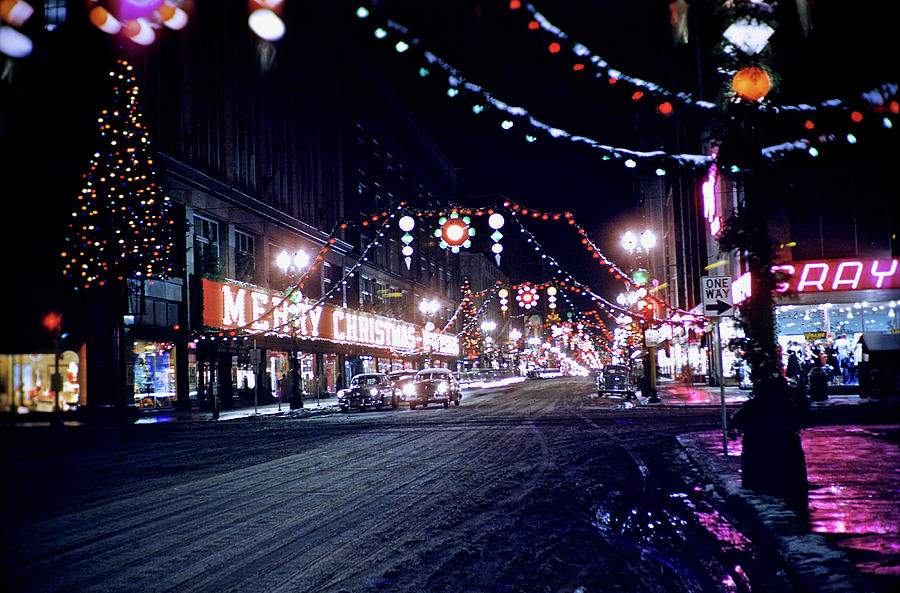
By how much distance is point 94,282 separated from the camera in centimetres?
2525

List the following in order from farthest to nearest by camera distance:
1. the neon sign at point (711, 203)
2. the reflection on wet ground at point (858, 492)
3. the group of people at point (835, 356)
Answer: the neon sign at point (711, 203), the group of people at point (835, 356), the reflection on wet ground at point (858, 492)

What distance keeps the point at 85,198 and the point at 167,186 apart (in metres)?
4.04

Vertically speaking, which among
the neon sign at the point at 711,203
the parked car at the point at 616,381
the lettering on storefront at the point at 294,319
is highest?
the neon sign at the point at 711,203

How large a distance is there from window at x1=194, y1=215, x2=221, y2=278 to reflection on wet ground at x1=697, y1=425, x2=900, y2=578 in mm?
25104

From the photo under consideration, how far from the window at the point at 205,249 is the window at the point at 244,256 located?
209 cm

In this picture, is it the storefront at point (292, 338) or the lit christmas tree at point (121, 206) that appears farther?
the storefront at point (292, 338)

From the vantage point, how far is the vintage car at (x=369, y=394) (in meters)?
33.3

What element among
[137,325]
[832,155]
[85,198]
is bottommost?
[137,325]

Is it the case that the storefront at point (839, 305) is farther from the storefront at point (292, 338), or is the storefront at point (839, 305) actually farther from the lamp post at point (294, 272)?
the storefront at point (292, 338)

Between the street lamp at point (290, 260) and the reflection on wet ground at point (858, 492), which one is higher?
the street lamp at point (290, 260)

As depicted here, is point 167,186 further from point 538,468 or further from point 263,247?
point 538,468

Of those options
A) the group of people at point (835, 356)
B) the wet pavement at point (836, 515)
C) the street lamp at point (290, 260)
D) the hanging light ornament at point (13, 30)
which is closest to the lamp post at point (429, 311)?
the street lamp at point (290, 260)

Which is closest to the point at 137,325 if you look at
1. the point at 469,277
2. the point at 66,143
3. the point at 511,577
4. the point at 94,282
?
the point at 94,282

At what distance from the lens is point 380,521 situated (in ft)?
26.1
